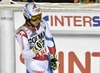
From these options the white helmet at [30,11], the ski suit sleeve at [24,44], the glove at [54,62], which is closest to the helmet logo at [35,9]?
the white helmet at [30,11]

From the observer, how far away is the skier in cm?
387

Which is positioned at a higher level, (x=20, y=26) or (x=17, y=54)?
(x=20, y=26)

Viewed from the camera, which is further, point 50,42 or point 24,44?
point 50,42

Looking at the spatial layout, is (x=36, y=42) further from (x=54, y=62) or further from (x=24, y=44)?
(x=54, y=62)

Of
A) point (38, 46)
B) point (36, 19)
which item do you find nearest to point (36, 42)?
point (38, 46)

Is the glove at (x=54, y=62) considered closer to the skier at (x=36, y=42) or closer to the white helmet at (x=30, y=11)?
the skier at (x=36, y=42)

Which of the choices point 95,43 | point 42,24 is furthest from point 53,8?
point 95,43

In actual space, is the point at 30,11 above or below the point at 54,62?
above

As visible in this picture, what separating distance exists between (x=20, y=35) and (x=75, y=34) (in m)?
0.59

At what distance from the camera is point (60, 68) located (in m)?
4.25

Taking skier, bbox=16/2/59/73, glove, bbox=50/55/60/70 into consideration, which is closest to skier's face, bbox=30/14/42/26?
skier, bbox=16/2/59/73

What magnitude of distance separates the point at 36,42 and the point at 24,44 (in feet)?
0.46

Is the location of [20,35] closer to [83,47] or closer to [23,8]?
[23,8]

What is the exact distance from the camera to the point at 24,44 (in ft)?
12.6
